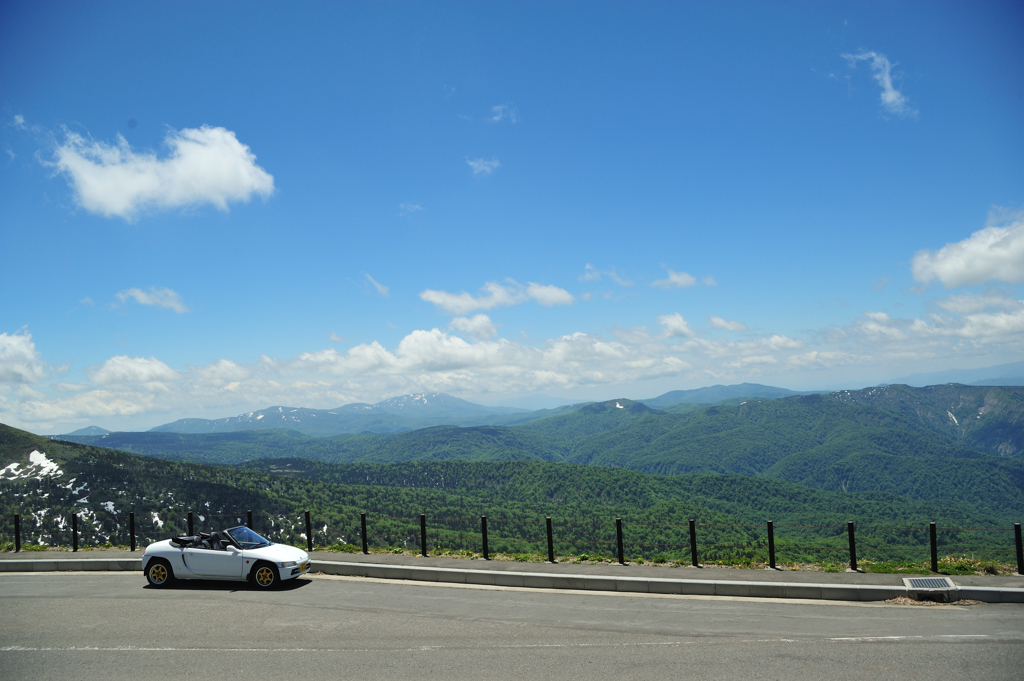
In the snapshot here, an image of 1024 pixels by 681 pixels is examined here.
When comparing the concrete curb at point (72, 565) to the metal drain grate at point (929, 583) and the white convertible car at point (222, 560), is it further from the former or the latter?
the metal drain grate at point (929, 583)

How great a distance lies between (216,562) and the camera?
14.2 m

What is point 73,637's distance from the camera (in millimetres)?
10625

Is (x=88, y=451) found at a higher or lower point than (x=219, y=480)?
higher

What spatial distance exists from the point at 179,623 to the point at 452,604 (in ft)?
16.9

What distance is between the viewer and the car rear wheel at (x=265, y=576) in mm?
13984

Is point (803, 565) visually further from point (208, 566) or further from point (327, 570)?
point (208, 566)

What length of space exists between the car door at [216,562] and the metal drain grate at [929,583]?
573 inches

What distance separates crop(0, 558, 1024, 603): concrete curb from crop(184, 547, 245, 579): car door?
2.14 metres

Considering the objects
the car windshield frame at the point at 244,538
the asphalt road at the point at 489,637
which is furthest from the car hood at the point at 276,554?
the asphalt road at the point at 489,637

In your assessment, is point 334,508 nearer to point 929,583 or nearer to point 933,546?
Answer: point 933,546

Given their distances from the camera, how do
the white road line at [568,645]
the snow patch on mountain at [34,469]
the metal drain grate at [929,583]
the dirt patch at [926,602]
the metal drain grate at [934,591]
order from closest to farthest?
the white road line at [568,645] < the dirt patch at [926,602] < the metal drain grate at [934,591] < the metal drain grate at [929,583] < the snow patch on mountain at [34,469]

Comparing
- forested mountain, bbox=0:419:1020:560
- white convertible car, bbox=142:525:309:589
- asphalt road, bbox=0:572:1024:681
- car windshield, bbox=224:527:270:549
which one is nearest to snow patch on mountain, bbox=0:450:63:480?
forested mountain, bbox=0:419:1020:560

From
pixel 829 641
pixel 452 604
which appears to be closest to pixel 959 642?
pixel 829 641

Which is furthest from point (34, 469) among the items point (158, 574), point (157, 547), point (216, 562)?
point (216, 562)
